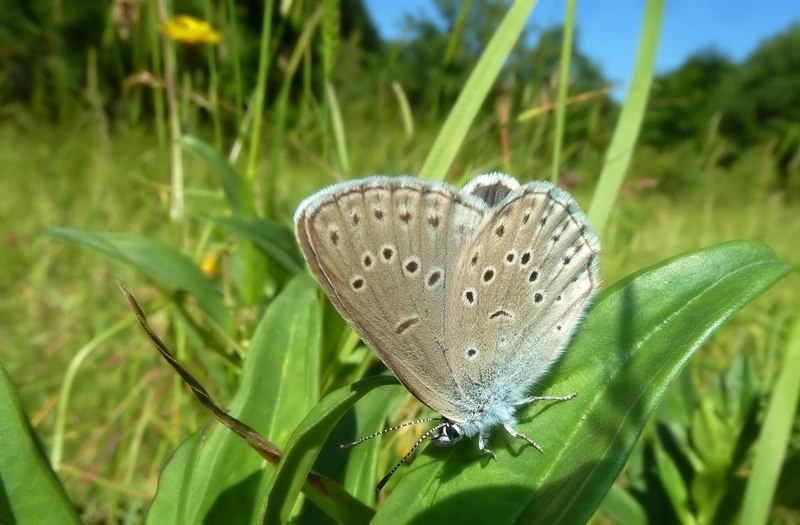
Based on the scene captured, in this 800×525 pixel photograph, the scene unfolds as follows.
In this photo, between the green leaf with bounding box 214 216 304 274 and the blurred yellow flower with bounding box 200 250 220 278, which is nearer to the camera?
the green leaf with bounding box 214 216 304 274

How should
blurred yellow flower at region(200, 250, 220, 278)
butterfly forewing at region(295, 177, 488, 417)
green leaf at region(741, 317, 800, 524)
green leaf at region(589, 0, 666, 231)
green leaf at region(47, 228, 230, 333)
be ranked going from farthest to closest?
1. blurred yellow flower at region(200, 250, 220, 278)
2. green leaf at region(47, 228, 230, 333)
3. green leaf at region(589, 0, 666, 231)
4. butterfly forewing at region(295, 177, 488, 417)
5. green leaf at region(741, 317, 800, 524)

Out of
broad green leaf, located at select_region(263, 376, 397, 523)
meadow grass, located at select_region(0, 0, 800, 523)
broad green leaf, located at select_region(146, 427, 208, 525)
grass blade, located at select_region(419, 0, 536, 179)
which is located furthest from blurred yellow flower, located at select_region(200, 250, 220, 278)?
broad green leaf, located at select_region(263, 376, 397, 523)

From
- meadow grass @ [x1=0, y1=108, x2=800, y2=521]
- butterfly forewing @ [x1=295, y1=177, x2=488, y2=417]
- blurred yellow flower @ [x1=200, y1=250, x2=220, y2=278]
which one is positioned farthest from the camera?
blurred yellow flower @ [x1=200, y1=250, x2=220, y2=278]

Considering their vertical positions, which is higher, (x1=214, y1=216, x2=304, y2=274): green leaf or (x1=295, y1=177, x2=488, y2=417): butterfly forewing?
(x1=295, y1=177, x2=488, y2=417): butterfly forewing

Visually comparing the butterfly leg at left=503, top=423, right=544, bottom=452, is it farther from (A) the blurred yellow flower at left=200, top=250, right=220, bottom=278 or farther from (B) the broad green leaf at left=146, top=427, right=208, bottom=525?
(A) the blurred yellow flower at left=200, top=250, right=220, bottom=278

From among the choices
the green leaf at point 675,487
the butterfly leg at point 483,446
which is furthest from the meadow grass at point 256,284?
the butterfly leg at point 483,446

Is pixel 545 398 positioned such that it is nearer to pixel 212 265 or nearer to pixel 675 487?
pixel 675 487
